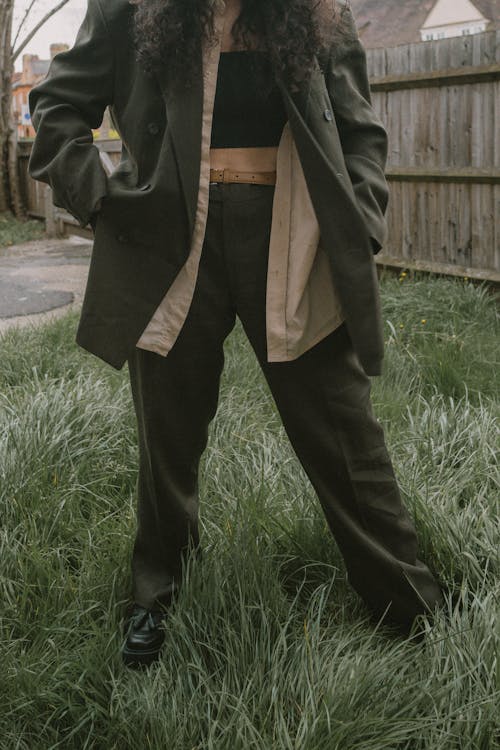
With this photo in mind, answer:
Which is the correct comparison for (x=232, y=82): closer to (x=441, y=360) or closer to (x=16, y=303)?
(x=441, y=360)

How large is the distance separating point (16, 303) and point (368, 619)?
6589 mm

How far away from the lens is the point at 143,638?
240 cm

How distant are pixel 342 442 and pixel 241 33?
1.04 m

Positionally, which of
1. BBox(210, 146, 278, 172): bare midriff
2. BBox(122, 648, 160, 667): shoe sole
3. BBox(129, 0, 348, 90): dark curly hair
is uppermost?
BBox(129, 0, 348, 90): dark curly hair

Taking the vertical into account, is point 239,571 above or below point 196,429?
below

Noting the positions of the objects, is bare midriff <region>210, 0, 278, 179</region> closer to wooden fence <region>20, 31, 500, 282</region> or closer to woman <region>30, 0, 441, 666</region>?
woman <region>30, 0, 441, 666</region>

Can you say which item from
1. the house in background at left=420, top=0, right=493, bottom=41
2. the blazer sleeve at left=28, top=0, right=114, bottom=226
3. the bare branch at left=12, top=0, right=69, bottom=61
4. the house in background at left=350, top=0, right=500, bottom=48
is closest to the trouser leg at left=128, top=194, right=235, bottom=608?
the blazer sleeve at left=28, top=0, right=114, bottom=226

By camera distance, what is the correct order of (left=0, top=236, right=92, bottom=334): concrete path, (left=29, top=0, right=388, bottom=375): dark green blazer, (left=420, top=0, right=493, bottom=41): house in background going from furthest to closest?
(left=420, top=0, right=493, bottom=41): house in background
(left=0, top=236, right=92, bottom=334): concrete path
(left=29, top=0, right=388, bottom=375): dark green blazer

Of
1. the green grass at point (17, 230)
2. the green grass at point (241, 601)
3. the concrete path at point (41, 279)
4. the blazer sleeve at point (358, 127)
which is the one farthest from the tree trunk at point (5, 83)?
the blazer sleeve at point (358, 127)

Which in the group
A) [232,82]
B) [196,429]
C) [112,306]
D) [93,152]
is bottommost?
[196,429]

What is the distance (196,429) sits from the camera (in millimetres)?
2453

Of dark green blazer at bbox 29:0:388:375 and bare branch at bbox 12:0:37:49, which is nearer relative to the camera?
dark green blazer at bbox 29:0:388:375

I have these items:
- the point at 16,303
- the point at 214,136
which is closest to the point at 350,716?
the point at 214,136

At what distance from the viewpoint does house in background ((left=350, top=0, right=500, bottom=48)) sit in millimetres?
44625
